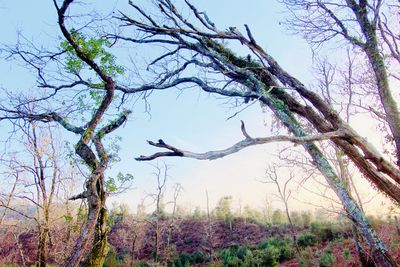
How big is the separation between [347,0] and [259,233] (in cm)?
2868

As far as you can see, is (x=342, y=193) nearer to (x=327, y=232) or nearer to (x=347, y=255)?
(x=347, y=255)

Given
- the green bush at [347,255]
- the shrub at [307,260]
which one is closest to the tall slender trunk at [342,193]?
the green bush at [347,255]

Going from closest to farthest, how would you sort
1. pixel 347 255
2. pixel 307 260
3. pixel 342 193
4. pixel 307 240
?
1. pixel 342 193
2. pixel 347 255
3. pixel 307 260
4. pixel 307 240

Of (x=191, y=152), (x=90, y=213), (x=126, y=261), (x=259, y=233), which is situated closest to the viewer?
(x=191, y=152)

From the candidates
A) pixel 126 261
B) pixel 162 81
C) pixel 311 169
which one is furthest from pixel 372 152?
pixel 126 261

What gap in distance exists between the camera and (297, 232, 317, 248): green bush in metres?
22.3

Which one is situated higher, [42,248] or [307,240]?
[42,248]

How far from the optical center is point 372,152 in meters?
4.95

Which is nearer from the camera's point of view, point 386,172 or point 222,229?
point 386,172

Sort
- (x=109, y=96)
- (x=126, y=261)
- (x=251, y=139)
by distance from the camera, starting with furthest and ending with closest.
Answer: (x=126, y=261), (x=109, y=96), (x=251, y=139)

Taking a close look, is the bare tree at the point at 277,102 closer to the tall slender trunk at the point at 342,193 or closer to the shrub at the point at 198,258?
the tall slender trunk at the point at 342,193

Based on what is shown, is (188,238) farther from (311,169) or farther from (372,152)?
(372,152)

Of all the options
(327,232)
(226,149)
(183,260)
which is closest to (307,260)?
A: (327,232)

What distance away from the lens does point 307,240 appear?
74.6ft
